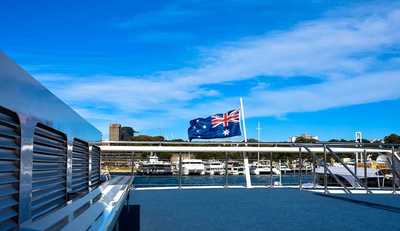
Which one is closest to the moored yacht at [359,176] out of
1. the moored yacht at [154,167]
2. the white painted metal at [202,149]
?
the white painted metal at [202,149]

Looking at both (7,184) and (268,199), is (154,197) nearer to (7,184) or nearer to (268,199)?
(268,199)

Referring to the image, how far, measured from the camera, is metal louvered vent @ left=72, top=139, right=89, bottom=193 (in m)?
5.80

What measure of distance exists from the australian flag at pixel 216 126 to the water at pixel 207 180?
9.30 feet

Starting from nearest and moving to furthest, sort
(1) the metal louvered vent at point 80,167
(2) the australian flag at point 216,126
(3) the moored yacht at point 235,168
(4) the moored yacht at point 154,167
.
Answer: (1) the metal louvered vent at point 80,167 < (4) the moored yacht at point 154,167 < (3) the moored yacht at point 235,168 < (2) the australian flag at point 216,126

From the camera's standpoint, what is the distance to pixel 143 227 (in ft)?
22.6

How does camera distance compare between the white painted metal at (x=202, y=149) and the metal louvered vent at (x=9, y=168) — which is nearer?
the metal louvered vent at (x=9, y=168)

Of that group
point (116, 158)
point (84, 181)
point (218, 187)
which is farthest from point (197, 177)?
point (84, 181)

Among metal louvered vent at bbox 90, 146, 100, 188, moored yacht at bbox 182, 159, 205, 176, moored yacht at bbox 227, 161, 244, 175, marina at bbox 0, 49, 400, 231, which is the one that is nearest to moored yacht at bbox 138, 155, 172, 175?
marina at bbox 0, 49, 400, 231

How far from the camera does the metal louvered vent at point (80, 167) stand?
5.80 metres

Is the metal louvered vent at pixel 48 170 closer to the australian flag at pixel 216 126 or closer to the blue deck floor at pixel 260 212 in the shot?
the blue deck floor at pixel 260 212

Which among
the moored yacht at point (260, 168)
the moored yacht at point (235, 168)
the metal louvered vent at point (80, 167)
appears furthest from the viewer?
the moored yacht at point (260, 168)

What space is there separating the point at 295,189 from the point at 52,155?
1046cm

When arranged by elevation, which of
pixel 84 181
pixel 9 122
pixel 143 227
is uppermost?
pixel 9 122

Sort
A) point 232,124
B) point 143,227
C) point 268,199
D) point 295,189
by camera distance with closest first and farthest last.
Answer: point 143,227 → point 268,199 → point 295,189 → point 232,124
